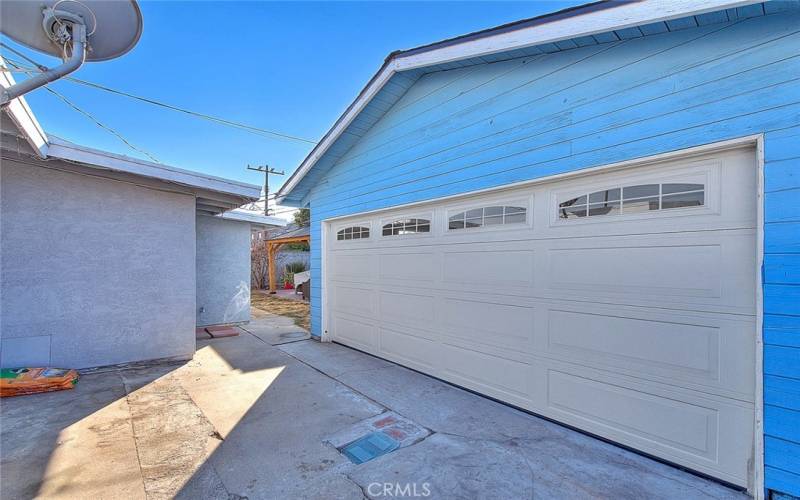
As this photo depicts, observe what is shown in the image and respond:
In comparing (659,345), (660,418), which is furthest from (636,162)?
(660,418)

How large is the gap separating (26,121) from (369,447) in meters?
4.58

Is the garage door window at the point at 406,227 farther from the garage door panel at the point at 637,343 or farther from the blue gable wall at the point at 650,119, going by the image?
the garage door panel at the point at 637,343

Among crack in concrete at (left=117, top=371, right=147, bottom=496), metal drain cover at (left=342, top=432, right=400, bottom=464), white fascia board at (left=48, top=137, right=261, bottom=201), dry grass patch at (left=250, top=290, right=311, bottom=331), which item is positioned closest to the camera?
crack in concrete at (left=117, top=371, right=147, bottom=496)

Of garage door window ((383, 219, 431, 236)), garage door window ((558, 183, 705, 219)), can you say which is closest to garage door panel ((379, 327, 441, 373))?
garage door window ((383, 219, 431, 236))

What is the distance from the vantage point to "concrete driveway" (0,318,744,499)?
7.38 ft

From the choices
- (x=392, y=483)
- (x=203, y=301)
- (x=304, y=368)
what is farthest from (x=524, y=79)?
(x=203, y=301)

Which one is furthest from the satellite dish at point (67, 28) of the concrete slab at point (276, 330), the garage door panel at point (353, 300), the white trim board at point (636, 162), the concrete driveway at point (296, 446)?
the concrete slab at point (276, 330)

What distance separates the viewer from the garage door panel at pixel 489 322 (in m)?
3.38

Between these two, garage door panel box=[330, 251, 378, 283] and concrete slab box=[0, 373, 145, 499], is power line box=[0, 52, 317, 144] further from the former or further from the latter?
concrete slab box=[0, 373, 145, 499]

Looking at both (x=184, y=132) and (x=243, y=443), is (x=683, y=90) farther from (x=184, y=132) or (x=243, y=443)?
(x=184, y=132)

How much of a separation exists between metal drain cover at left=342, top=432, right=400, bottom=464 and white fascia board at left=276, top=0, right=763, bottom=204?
12.1ft

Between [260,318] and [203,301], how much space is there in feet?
5.52

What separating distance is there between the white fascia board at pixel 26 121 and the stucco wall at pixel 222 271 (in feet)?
13.9

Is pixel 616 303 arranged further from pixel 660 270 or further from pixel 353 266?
pixel 353 266
